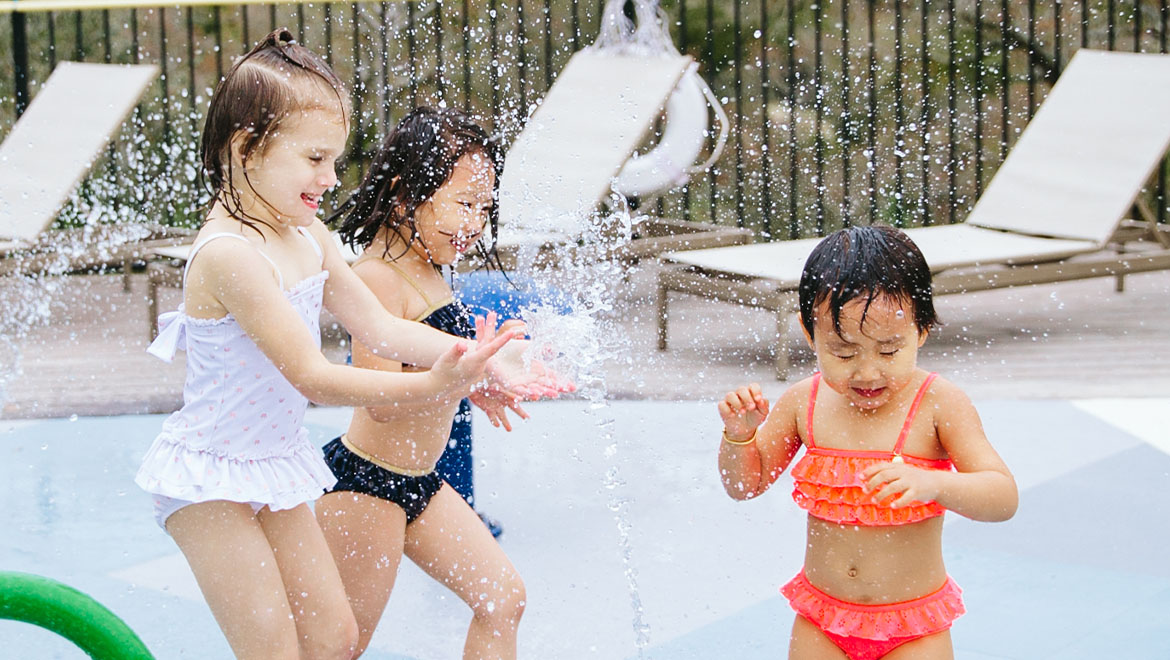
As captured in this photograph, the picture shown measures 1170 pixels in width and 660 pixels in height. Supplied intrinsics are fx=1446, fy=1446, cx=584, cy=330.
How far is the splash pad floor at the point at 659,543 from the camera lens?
11.1 feet

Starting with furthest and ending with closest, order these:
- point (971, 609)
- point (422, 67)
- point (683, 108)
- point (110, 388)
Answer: point (422, 67) < point (683, 108) < point (110, 388) < point (971, 609)

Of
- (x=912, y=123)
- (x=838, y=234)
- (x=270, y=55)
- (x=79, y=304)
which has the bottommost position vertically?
(x=79, y=304)

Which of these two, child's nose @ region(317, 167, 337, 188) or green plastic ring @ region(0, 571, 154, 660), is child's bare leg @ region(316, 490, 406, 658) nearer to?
child's nose @ region(317, 167, 337, 188)

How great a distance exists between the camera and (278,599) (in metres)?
2.36

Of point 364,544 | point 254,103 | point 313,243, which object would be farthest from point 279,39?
point 364,544

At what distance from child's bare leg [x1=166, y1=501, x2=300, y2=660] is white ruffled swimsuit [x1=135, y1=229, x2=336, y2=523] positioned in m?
0.04

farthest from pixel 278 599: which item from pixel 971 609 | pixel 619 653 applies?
pixel 971 609

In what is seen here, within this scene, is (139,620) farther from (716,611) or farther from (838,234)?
(838,234)

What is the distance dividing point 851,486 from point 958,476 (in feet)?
0.58

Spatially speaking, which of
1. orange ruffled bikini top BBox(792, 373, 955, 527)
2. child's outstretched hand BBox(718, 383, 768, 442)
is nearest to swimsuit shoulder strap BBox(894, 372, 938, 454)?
orange ruffled bikini top BBox(792, 373, 955, 527)

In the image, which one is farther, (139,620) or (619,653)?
(139,620)

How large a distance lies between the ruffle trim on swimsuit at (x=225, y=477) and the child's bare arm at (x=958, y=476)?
95 centimetres

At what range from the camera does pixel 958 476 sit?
231cm

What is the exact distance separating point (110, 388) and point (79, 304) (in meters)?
2.81
